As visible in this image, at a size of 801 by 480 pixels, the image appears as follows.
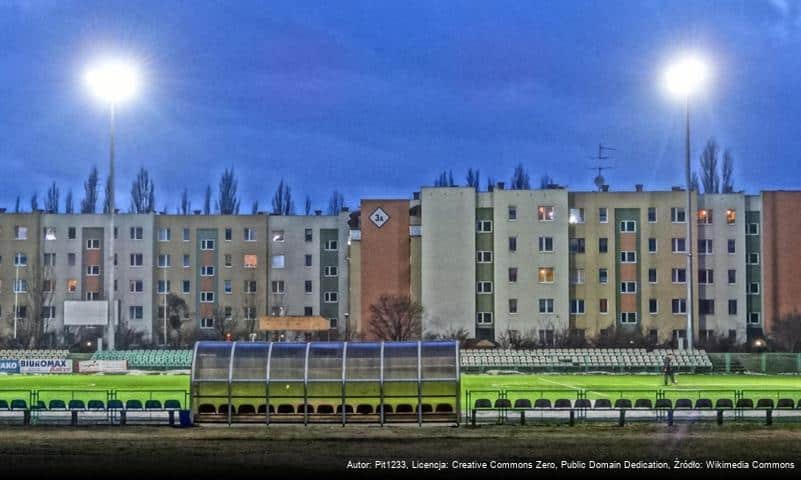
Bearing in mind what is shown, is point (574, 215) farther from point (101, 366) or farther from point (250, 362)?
point (250, 362)

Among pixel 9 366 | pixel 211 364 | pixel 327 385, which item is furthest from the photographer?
pixel 9 366

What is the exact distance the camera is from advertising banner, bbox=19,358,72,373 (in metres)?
83.3

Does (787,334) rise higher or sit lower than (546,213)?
lower

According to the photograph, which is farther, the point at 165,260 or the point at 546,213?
the point at 165,260

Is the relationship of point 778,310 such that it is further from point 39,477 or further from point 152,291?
point 39,477

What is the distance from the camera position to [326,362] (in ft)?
136

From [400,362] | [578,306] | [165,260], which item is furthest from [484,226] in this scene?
[400,362]

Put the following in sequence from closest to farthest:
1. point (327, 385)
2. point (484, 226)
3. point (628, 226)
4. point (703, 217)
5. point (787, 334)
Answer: point (327, 385), point (787, 334), point (484, 226), point (628, 226), point (703, 217)

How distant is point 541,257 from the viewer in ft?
350

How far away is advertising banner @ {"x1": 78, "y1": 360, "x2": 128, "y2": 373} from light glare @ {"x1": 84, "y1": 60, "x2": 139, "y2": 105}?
1854 cm

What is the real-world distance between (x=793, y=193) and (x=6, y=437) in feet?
280

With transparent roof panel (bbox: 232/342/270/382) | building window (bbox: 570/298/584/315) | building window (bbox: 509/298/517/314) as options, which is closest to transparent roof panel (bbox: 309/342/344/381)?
transparent roof panel (bbox: 232/342/270/382)

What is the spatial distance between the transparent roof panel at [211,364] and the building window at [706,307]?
2894 inches

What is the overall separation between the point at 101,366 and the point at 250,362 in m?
43.8
